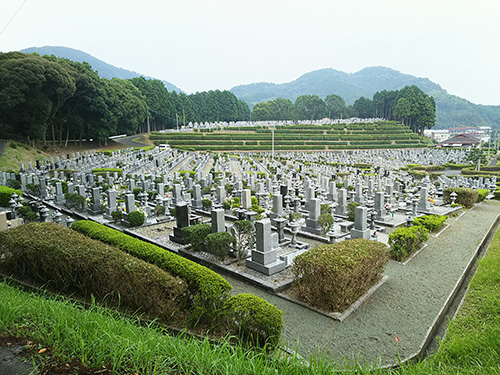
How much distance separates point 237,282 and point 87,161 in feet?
93.7

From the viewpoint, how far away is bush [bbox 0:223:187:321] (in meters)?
5.44

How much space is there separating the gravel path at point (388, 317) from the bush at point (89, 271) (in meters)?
2.23

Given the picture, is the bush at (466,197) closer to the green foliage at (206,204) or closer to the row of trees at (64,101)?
the green foliage at (206,204)

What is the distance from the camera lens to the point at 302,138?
65938 millimetres

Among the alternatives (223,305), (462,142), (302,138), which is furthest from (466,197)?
(462,142)

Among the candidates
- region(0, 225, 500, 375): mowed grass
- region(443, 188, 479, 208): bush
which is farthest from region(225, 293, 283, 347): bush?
region(443, 188, 479, 208): bush

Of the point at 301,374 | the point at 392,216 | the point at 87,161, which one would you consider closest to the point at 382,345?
the point at 301,374

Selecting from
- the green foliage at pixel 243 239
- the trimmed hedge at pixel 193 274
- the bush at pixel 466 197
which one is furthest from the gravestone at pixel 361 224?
the bush at pixel 466 197

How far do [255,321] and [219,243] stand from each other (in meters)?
4.18

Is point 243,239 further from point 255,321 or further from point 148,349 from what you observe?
point 148,349

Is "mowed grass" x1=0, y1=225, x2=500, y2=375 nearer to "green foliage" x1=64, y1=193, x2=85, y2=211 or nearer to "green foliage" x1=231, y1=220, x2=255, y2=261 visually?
"green foliage" x1=231, y1=220, x2=255, y2=261

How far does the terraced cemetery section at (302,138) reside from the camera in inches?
2301

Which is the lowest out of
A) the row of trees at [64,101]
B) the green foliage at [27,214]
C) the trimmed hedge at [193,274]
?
the green foliage at [27,214]

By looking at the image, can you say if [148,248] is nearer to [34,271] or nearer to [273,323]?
[34,271]
